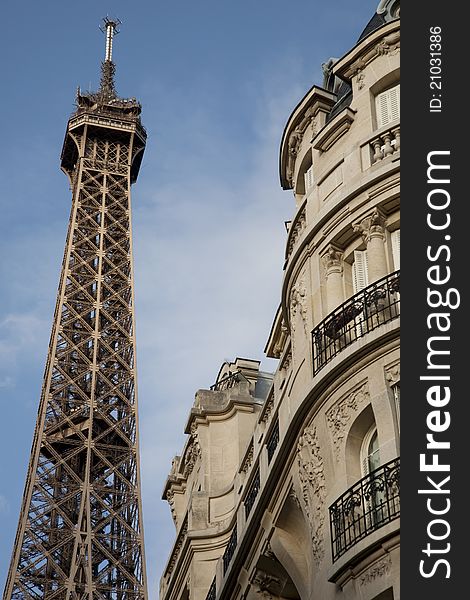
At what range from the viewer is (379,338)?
17.1 meters

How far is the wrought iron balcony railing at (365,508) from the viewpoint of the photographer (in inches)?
621

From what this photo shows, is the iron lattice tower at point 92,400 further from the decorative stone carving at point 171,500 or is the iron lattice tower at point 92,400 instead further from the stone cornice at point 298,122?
the stone cornice at point 298,122

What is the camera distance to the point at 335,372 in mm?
17703

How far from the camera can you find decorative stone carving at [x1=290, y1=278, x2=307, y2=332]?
20000 mm

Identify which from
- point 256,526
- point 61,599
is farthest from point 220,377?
point 61,599

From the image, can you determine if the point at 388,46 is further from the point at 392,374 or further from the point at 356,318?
the point at 392,374

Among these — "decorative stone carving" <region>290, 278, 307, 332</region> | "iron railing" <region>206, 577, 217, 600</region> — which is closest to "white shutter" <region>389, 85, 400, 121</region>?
"decorative stone carving" <region>290, 278, 307, 332</region>

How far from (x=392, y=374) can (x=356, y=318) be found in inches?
62.8

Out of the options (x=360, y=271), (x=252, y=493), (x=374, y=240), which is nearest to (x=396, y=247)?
(x=374, y=240)

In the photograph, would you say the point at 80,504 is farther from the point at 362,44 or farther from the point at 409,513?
the point at 409,513

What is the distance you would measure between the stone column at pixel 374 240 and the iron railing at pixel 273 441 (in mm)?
3243

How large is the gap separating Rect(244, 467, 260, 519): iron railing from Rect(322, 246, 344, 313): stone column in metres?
3.47

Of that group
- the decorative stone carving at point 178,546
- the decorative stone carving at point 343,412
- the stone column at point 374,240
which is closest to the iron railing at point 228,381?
the decorative stone carving at point 178,546

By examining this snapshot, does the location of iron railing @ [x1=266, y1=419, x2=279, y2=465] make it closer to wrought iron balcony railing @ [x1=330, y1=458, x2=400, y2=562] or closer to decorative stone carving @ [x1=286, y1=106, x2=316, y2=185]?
wrought iron balcony railing @ [x1=330, y1=458, x2=400, y2=562]
